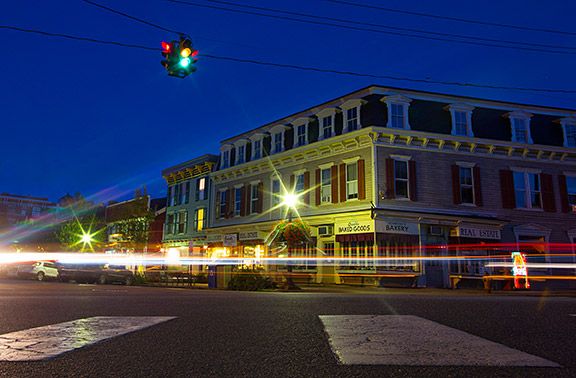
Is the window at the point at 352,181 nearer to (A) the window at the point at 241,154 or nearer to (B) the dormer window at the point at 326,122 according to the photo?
(B) the dormer window at the point at 326,122

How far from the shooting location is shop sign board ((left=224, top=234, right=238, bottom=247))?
31.6m

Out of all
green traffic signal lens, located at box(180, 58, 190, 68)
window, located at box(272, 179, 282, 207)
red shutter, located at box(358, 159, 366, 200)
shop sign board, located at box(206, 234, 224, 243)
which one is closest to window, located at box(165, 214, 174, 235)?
shop sign board, located at box(206, 234, 224, 243)

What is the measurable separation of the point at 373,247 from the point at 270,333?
20.0m

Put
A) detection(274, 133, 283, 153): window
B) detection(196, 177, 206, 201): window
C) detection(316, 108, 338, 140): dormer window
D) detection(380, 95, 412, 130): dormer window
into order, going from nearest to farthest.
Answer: detection(380, 95, 412, 130): dormer window → detection(316, 108, 338, 140): dormer window → detection(274, 133, 283, 153): window → detection(196, 177, 206, 201): window

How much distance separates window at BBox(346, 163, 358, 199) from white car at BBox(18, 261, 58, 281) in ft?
61.1

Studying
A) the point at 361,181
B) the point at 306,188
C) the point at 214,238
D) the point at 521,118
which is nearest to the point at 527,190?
the point at 521,118

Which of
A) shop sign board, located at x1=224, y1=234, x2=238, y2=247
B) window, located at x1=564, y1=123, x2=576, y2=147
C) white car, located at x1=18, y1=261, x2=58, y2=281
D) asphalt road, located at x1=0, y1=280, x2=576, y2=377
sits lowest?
asphalt road, located at x1=0, y1=280, x2=576, y2=377

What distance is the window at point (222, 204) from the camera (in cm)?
3553

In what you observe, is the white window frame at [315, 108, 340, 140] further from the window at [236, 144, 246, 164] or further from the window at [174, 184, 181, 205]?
the window at [174, 184, 181, 205]

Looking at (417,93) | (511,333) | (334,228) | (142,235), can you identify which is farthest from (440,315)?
(142,235)

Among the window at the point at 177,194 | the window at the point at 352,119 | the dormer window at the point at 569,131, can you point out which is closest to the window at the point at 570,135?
the dormer window at the point at 569,131

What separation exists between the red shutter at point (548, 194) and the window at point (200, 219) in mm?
24883

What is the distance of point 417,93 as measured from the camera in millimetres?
26656

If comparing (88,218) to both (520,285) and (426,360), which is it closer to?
(520,285)
